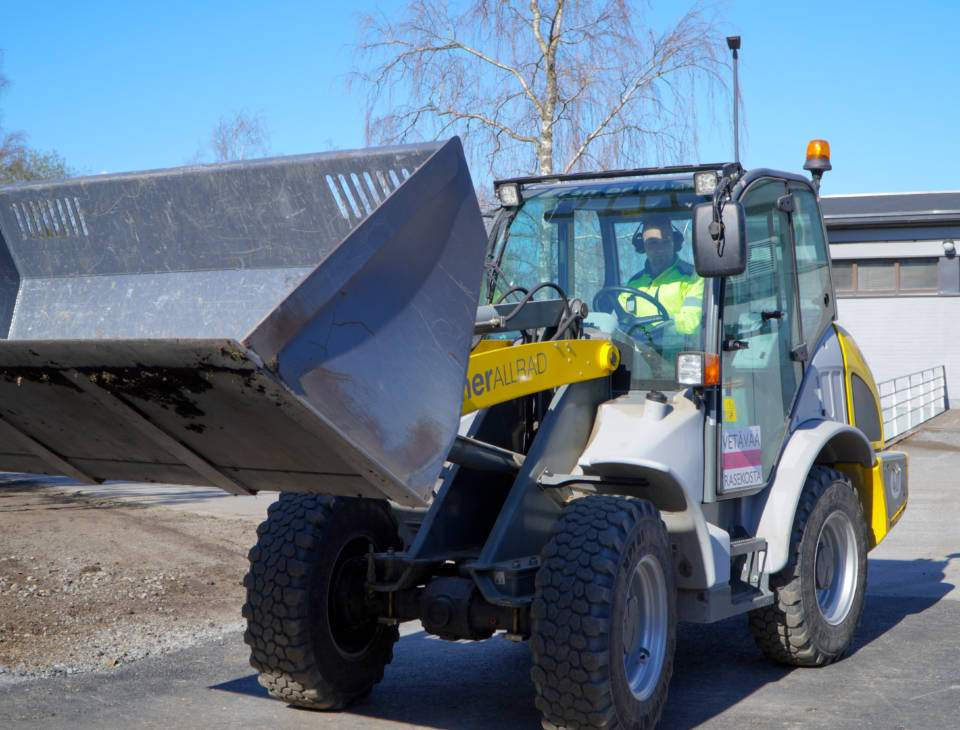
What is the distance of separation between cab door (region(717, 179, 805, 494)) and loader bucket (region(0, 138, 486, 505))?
6.28ft

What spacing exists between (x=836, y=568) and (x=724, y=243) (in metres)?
2.39

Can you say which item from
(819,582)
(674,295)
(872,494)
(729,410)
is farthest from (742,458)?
(872,494)

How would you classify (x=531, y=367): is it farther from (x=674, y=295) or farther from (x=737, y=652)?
(x=737, y=652)

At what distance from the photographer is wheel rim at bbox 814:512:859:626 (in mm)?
5961

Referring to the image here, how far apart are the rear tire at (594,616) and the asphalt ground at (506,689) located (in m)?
0.64

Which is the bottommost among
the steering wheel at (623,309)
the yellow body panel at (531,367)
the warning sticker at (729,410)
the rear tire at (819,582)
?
the rear tire at (819,582)

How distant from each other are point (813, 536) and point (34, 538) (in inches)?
267

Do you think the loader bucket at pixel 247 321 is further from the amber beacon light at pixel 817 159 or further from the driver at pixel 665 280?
the amber beacon light at pixel 817 159

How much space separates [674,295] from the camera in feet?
17.7

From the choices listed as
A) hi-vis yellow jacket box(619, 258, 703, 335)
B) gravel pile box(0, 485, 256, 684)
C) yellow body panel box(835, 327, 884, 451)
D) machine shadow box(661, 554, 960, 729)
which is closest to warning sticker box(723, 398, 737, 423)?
hi-vis yellow jacket box(619, 258, 703, 335)

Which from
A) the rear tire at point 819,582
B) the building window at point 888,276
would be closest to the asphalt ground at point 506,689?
the rear tire at point 819,582

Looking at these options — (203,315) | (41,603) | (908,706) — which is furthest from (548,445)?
(41,603)

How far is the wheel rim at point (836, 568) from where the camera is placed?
5961 mm

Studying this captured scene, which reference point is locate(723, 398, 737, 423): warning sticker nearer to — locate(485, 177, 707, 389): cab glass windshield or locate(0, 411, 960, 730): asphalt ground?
locate(485, 177, 707, 389): cab glass windshield
